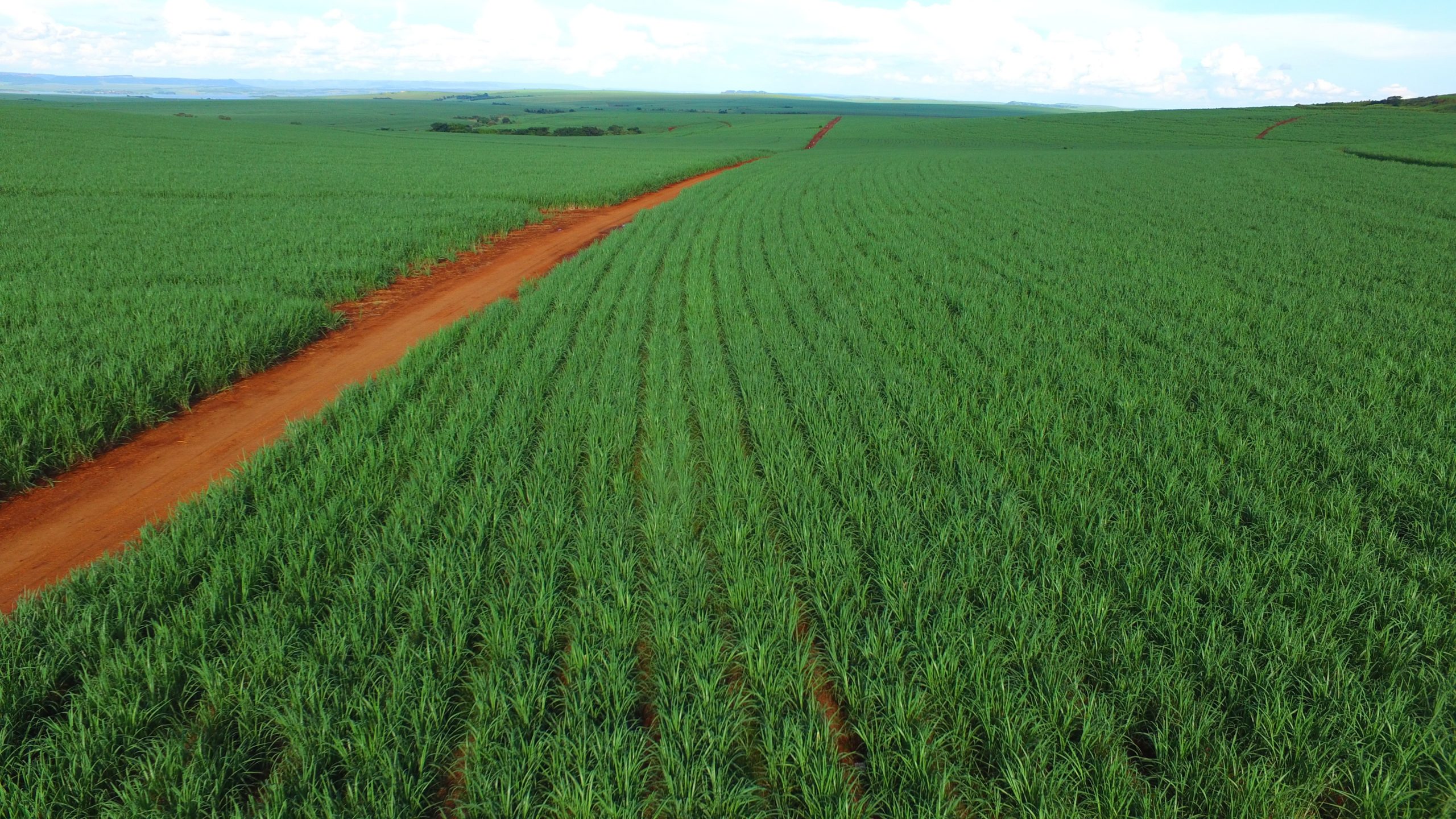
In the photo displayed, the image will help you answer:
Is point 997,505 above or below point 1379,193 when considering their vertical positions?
below

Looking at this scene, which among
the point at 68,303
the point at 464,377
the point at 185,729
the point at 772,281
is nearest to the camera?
the point at 185,729

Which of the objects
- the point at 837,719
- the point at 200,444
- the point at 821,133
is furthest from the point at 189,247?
the point at 821,133

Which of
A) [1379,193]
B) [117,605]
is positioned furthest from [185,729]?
[1379,193]

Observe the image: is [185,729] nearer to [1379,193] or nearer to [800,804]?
[800,804]

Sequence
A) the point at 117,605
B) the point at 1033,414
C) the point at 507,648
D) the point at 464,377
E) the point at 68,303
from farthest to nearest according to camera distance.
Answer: the point at 68,303
the point at 464,377
the point at 1033,414
the point at 117,605
the point at 507,648

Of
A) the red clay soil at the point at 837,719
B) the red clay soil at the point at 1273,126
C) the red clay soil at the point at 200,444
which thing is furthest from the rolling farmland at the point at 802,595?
the red clay soil at the point at 1273,126

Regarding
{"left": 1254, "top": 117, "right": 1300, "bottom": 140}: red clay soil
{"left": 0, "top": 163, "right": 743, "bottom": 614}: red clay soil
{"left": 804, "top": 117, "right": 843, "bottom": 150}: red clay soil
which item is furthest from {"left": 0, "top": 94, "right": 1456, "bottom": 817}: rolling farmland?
{"left": 1254, "top": 117, "right": 1300, "bottom": 140}: red clay soil

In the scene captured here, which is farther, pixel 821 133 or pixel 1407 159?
pixel 821 133

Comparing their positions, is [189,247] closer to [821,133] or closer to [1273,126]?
[821,133]
